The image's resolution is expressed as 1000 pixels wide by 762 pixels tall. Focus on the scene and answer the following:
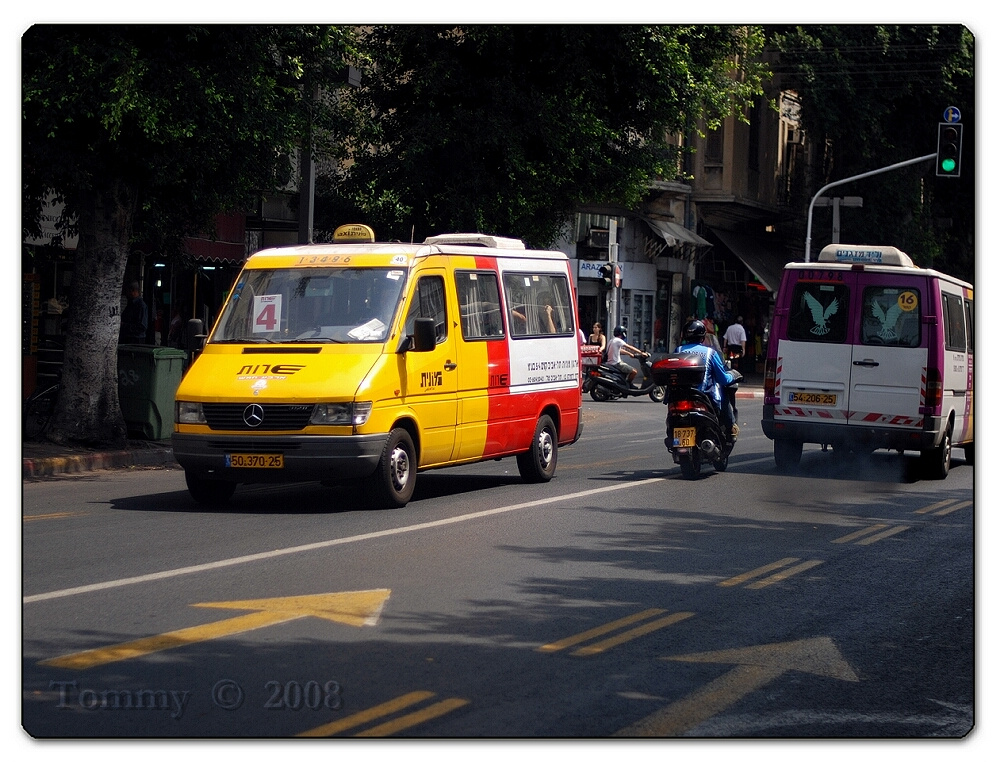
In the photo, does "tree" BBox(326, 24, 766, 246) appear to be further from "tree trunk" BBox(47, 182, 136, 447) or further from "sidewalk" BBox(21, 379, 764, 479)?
"sidewalk" BBox(21, 379, 764, 479)

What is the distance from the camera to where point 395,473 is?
→ 491 inches

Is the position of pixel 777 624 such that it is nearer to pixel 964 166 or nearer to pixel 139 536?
pixel 139 536

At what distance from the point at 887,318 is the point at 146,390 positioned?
8853mm

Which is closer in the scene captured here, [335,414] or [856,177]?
[335,414]

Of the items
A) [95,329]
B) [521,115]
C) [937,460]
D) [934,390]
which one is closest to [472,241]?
[95,329]

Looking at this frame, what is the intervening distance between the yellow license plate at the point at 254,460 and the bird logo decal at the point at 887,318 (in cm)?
792

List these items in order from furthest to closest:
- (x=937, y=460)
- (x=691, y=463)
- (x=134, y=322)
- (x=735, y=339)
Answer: (x=735, y=339) < (x=134, y=322) < (x=937, y=460) < (x=691, y=463)

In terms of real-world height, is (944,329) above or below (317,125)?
below

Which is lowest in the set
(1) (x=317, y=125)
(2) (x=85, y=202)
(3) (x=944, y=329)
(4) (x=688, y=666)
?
(4) (x=688, y=666)

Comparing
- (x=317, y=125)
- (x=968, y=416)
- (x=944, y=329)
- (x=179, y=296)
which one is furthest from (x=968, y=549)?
(x=179, y=296)

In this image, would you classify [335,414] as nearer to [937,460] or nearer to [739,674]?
[739,674]

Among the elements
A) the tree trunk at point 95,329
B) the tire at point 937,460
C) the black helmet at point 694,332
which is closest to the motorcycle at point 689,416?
the black helmet at point 694,332

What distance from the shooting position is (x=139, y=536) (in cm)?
1058

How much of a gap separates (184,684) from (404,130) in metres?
17.5
